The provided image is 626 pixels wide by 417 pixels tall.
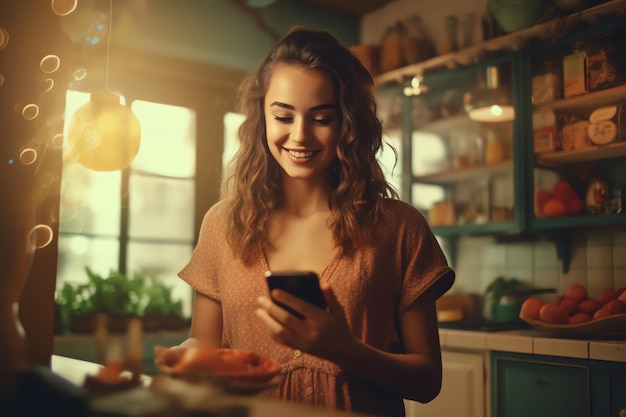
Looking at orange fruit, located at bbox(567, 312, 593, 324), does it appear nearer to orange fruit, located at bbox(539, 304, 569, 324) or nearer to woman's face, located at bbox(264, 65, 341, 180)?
orange fruit, located at bbox(539, 304, 569, 324)

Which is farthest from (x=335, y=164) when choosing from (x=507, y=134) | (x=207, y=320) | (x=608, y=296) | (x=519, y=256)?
(x=519, y=256)

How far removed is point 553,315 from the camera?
8.84 ft

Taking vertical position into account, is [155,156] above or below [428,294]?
above

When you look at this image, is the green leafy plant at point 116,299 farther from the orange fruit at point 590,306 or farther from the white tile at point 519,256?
the orange fruit at point 590,306

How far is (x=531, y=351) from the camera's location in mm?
2604

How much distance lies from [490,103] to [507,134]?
0.60 ft

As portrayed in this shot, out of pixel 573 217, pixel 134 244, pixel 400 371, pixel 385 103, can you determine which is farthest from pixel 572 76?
pixel 134 244

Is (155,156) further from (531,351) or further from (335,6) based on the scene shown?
(531,351)

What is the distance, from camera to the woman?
1.31 m

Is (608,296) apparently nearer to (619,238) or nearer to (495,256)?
(619,238)

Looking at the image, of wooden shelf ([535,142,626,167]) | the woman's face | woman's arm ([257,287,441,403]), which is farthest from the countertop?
the woman's face

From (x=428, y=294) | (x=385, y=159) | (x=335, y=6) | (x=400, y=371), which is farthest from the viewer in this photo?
(x=335, y=6)

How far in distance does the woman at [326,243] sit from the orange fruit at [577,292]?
5.57 feet

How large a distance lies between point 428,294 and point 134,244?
9.07 feet
